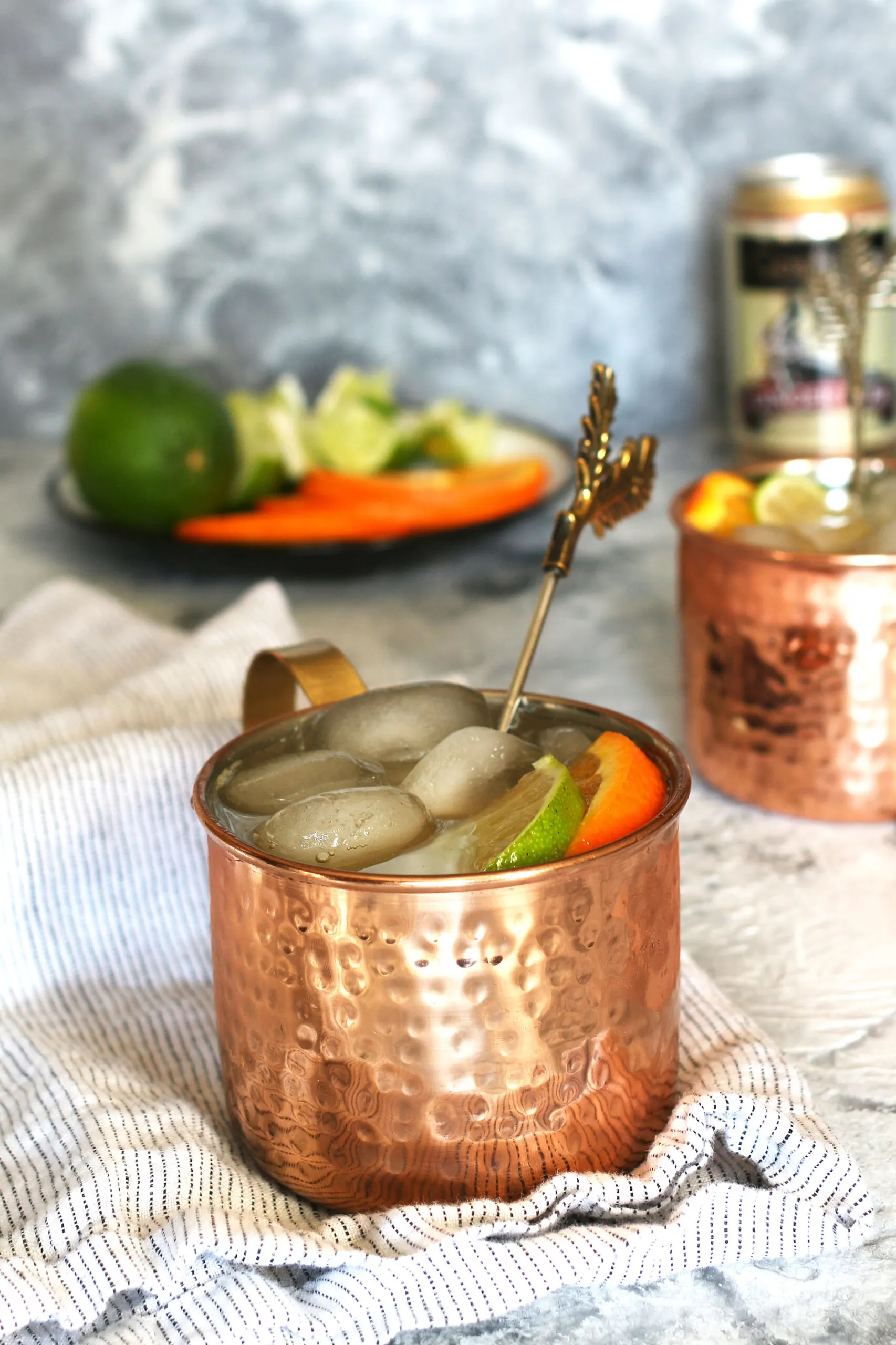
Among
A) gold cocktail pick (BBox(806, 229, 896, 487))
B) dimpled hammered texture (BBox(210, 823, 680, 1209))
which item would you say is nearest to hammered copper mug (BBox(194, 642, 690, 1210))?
dimpled hammered texture (BBox(210, 823, 680, 1209))

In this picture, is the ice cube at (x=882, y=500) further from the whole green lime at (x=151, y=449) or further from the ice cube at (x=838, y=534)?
the whole green lime at (x=151, y=449)

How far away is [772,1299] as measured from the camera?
396 millimetres

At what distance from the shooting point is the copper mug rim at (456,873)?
0.37 m

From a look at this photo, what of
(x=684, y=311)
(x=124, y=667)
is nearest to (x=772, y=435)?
(x=684, y=311)

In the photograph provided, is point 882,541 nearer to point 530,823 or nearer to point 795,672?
point 795,672

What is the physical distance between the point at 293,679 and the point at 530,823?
200 mm

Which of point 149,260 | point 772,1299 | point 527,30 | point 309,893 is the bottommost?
point 772,1299

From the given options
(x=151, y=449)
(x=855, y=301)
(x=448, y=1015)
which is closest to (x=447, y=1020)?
(x=448, y=1015)

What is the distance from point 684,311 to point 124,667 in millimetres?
804

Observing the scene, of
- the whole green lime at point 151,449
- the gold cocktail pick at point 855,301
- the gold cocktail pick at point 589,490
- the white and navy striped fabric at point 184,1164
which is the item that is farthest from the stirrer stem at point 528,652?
the whole green lime at point 151,449

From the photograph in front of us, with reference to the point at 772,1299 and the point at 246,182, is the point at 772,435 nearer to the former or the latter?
the point at 246,182

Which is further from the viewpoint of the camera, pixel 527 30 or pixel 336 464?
pixel 527 30

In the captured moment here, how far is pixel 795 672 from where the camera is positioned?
64 cm

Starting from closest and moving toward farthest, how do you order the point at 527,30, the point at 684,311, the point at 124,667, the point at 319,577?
the point at 124,667 → the point at 319,577 → the point at 527,30 → the point at 684,311
